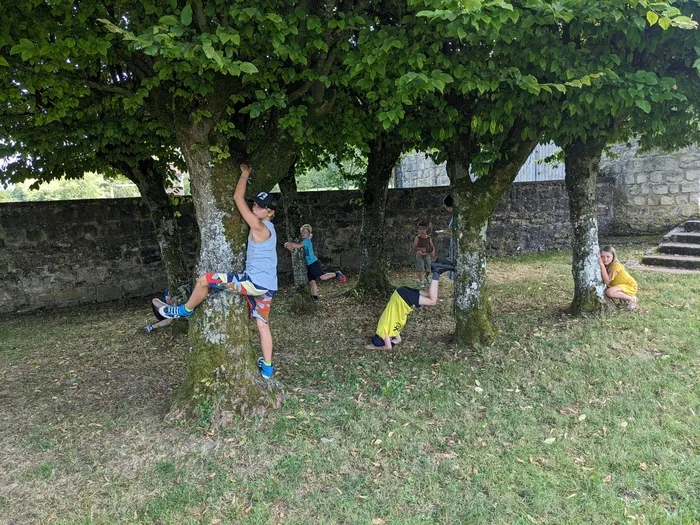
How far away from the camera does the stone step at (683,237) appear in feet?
31.5

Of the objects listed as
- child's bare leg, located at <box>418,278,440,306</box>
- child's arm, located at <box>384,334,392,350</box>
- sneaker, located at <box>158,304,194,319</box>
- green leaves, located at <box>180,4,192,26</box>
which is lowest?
child's arm, located at <box>384,334,392,350</box>

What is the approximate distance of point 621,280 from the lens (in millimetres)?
6438

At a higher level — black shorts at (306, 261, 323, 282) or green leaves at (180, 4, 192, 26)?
green leaves at (180, 4, 192, 26)

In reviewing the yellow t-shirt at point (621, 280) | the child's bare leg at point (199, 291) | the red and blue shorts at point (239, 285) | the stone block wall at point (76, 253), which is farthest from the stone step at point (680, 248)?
the stone block wall at point (76, 253)

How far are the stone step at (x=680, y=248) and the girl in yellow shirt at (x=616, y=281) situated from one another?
3983mm

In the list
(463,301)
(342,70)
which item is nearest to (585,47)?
(342,70)

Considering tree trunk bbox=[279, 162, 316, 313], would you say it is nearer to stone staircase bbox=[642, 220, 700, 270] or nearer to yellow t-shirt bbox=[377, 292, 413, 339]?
yellow t-shirt bbox=[377, 292, 413, 339]

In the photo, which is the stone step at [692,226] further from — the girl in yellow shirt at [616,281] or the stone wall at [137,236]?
the girl in yellow shirt at [616,281]

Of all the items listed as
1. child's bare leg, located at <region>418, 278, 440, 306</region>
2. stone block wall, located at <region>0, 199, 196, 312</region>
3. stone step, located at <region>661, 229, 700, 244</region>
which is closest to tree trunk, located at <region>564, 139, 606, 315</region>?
child's bare leg, located at <region>418, 278, 440, 306</region>

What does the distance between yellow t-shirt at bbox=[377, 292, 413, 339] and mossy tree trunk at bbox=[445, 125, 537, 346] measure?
67 centimetres

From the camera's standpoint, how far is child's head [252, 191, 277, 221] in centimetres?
400

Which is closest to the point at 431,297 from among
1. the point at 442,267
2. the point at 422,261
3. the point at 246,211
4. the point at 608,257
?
the point at 442,267

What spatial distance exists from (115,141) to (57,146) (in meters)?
0.84

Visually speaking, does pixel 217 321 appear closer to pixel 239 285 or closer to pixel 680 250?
pixel 239 285
